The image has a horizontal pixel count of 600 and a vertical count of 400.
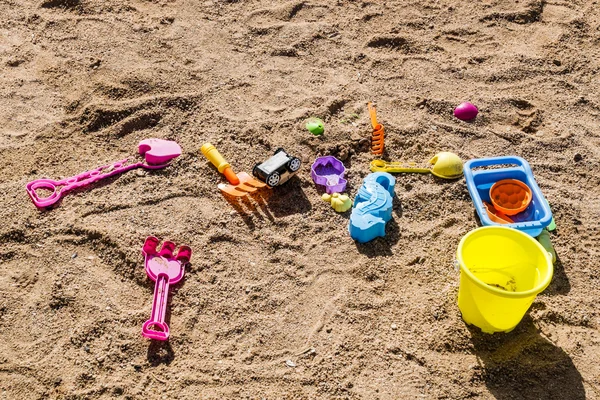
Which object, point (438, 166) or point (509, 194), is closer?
point (509, 194)

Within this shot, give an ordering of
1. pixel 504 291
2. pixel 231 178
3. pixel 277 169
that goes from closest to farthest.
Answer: pixel 504 291 < pixel 277 169 < pixel 231 178

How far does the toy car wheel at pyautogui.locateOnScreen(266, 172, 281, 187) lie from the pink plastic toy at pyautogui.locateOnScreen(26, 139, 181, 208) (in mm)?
600

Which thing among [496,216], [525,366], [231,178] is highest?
[231,178]

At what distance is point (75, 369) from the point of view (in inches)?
90.7

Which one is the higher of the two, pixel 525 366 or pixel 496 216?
pixel 496 216

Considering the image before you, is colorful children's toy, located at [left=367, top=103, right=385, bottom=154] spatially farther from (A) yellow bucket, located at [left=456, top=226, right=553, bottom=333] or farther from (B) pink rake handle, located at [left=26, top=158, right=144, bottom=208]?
(B) pink rake handle, located at [left=26, top=158, right=144, bottom=208]

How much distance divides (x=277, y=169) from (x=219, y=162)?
13.5 inches

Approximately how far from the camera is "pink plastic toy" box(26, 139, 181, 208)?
289 cm

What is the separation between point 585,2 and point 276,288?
320cm

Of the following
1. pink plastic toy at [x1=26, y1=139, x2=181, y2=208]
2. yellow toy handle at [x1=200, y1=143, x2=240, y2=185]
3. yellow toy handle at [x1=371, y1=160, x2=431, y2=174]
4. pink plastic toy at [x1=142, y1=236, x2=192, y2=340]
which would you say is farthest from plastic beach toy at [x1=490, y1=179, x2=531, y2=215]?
pink plastic toy at [x1=26, y1=139, x2=181, y2=208]

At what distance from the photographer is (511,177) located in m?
2.88

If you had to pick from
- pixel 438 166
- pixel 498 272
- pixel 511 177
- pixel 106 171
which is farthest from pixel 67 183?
pixel 511 177

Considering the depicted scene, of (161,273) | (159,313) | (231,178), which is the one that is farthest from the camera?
(231,178)

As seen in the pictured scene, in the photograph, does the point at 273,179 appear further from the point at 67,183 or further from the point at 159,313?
the point at 67,183
